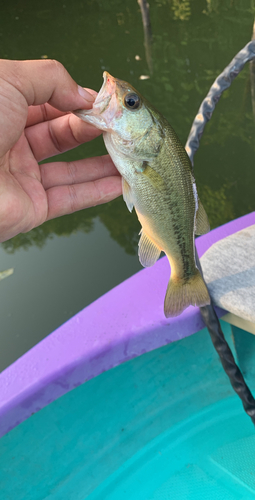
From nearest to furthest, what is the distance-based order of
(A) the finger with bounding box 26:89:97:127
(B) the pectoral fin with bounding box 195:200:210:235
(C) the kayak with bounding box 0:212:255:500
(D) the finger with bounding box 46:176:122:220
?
(B) the pectoral fin with bounding box 195:200:210:235
(D) the finger with bounding box 46:176:122:220
(A) the finger with bounding box 26:89:97:127
(C) the kayak with bounding box 0:212:255:500

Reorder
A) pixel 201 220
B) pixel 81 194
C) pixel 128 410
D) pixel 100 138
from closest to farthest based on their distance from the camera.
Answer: pixel 201 220
pixel 81 194
pixel 128 410
pixel 100 138

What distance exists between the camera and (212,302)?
6.12ft

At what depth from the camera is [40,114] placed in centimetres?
176

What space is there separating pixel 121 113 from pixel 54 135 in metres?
0.58

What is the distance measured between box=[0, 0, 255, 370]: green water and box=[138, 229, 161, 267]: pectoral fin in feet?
7.23

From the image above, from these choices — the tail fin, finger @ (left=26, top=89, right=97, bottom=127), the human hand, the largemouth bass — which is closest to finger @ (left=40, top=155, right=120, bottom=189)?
the human hand

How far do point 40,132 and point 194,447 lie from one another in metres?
1.81

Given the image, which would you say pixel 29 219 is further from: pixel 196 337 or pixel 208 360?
pixel 208 360

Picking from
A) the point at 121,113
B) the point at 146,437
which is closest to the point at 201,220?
the point at 121,113

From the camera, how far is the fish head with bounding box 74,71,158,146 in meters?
1.28

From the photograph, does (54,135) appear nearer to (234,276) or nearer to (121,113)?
(121,113)

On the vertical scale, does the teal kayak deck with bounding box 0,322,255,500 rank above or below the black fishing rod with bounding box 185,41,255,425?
below

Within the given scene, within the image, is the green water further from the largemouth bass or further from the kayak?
the largemouth bass

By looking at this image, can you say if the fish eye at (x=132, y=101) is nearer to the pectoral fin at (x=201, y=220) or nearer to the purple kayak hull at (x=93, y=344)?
the pectoral fin at (x=201, y=220)
